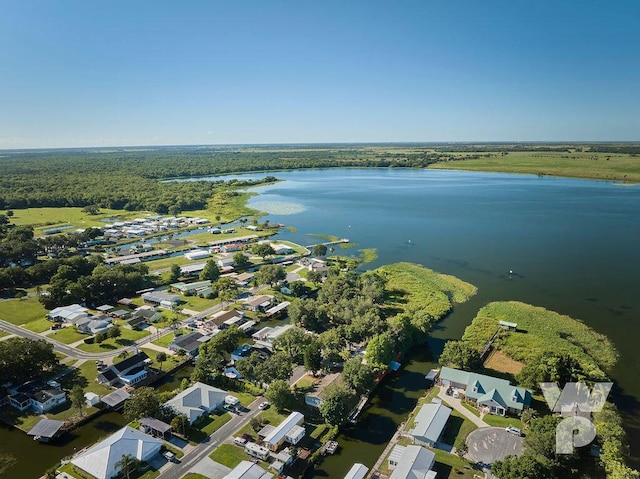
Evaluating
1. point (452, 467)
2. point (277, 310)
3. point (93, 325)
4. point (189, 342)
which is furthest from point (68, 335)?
point (452, 467)

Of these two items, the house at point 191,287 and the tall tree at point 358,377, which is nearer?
the tall tree at point 358,377

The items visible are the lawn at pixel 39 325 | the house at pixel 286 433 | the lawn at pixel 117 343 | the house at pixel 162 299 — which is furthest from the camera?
the house at pixel 162 299

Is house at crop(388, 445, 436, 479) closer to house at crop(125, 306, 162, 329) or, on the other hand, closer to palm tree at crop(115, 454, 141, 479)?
palm tree at crop(115, 454, 141, 479)

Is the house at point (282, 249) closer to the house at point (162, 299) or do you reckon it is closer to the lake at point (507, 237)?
the lake at point (507, 237)

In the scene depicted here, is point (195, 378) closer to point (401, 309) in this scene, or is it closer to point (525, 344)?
point (401, 309)

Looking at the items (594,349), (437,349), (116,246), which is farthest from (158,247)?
(594,349)

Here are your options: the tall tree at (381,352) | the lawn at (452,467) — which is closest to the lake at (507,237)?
the tall tree at (381,352)
